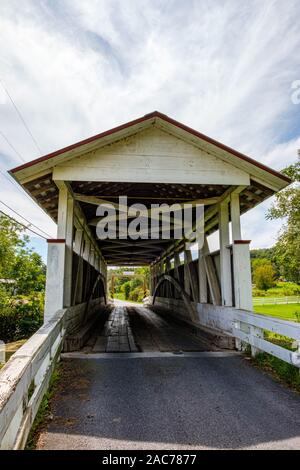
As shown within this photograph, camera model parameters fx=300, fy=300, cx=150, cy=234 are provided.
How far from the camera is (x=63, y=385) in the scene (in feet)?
10.5

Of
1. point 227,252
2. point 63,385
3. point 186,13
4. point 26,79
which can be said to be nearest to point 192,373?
point 63,385

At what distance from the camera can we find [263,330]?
14.0 feet

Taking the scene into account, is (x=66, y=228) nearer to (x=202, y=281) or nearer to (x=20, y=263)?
(x=202, y=281)

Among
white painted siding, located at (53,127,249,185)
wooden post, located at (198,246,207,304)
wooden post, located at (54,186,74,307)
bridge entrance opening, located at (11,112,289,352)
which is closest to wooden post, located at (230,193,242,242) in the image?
bridge entrance opening, located at (11,112,289,352)

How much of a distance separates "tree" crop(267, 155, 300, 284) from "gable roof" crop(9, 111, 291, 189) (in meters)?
7.43

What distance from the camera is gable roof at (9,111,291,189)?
444cm

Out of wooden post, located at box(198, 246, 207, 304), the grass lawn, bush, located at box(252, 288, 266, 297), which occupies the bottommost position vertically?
the grass lawn

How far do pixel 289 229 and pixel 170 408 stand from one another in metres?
11.4

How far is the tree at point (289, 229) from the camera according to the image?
37.5 feet

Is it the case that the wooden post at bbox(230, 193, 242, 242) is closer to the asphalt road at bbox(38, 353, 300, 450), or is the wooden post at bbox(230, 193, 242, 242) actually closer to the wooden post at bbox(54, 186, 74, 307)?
the asphalt road at bbox(38, 353, 300, 450)

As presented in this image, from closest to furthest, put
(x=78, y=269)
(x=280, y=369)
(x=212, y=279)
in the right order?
(x=280, y=369) → (x=212, y=279) → (x=78, y=269)

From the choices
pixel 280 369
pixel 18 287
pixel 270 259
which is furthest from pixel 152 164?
pixel 270 259

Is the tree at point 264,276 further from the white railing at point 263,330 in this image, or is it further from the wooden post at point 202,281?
the white railing at point 263,330

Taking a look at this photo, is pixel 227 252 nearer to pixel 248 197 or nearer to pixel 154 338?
pixel 248 197
